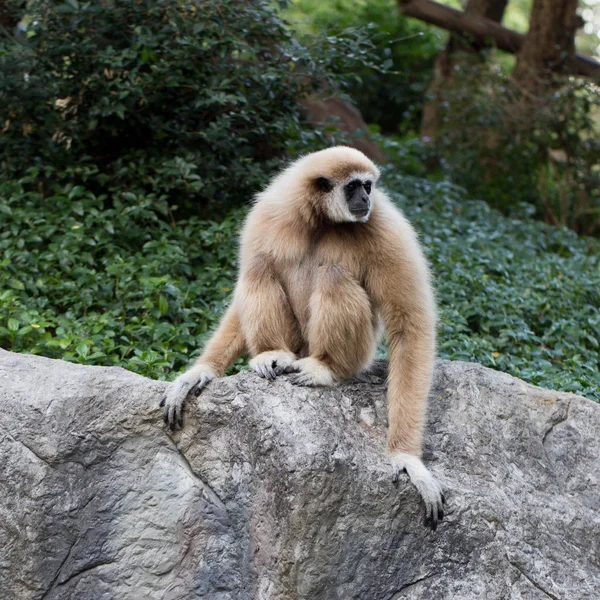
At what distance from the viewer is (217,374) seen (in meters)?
4.35

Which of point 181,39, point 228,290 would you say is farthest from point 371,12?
point 228,290

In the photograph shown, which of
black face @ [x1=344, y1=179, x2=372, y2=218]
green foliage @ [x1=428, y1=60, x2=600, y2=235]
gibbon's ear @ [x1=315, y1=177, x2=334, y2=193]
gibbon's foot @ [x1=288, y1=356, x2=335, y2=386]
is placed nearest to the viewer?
gibbon's foot @ [x1=288, y1=356, x2=335, y2=386]

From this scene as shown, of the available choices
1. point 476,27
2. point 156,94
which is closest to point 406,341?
point 156,94

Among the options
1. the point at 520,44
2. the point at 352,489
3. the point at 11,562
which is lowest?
the point at 11,562

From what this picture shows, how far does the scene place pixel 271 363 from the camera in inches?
163

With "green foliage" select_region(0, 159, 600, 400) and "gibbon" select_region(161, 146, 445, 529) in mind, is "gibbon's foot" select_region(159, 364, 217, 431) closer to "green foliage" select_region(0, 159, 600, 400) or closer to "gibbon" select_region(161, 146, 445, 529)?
"gibbon" select_region(161, 146, 445, 529)

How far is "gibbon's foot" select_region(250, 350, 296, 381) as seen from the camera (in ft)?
13.3

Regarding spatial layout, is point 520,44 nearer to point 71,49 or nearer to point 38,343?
point 71,49

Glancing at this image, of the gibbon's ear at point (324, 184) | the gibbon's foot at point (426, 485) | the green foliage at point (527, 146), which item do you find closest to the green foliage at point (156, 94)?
the gibbon's ear at point (324, 184)

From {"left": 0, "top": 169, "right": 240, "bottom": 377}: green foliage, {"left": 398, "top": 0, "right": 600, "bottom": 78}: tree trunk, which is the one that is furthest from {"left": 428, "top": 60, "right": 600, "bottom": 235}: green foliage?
{"left": 0, "top": 169, "right": 240, "bottom": 377}: green foliage

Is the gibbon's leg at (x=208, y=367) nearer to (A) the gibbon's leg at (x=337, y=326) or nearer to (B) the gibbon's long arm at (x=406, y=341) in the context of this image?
(A) the gibbon's leg at (x=337, y=326)

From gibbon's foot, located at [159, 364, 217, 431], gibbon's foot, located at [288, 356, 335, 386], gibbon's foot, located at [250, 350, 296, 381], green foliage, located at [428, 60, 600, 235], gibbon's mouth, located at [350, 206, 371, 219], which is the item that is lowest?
gibbon's foot, located at [159, 364, 217, 431]

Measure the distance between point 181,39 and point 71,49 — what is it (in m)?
0.96

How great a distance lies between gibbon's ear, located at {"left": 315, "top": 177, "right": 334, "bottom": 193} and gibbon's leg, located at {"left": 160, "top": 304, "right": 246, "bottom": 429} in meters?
0.83
